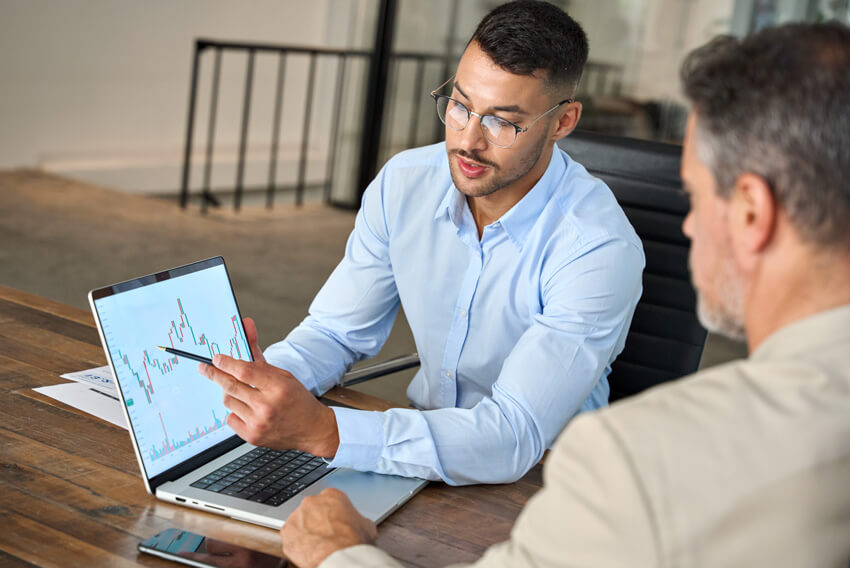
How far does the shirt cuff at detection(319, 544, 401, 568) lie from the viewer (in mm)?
913

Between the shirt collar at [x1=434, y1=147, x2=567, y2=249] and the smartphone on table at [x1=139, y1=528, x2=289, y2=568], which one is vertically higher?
the shirt collar at [x1=434, y1=147, x2=567, y2=249]

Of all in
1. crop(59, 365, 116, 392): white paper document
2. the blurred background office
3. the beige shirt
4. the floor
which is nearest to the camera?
the beige shirt

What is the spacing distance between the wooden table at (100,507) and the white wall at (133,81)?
4220 millimetres

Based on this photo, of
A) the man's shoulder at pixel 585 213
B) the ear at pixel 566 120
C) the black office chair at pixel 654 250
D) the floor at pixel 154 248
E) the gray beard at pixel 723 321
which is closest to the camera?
the gray beard at pixel 723 321

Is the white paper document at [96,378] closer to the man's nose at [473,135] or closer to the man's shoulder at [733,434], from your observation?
the man's nose at [473,135]

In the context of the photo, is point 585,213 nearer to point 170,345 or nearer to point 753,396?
point 170,345

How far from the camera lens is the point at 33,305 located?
5.59ft

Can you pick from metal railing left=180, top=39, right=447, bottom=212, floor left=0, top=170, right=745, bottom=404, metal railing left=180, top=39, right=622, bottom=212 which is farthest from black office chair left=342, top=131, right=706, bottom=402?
metal railing left=180, top=39, right=447, bottom=212

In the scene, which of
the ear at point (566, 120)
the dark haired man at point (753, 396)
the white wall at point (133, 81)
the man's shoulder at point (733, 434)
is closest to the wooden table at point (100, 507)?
the dark haired man at point (753, 396)

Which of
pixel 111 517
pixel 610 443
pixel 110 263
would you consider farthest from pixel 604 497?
pixel 110 263

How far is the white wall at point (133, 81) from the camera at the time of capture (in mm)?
5145

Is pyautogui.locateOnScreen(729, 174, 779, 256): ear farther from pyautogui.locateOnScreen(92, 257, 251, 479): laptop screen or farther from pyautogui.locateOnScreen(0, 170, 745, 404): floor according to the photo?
pyautogui.locateOnScreen(0, 170, 745, 404): floor

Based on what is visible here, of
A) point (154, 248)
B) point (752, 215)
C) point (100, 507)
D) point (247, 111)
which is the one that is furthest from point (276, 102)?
point (752, 215)

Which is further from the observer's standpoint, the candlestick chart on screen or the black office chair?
the black office chair
